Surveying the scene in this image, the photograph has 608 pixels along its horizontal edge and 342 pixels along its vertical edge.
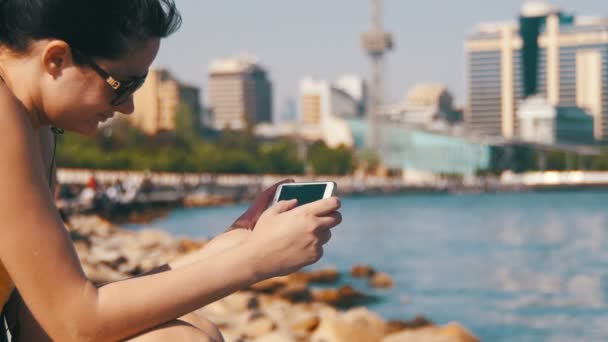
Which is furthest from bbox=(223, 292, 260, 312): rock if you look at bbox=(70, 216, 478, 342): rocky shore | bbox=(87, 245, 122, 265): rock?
bbox=(87, 245, 122, 265): rock

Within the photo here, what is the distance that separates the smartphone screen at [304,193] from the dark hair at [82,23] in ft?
1.06

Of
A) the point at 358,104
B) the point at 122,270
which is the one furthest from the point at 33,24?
the point at 358,104

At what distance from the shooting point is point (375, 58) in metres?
99.3

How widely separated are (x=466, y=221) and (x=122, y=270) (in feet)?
102

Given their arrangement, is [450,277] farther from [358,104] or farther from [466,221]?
[358,104]

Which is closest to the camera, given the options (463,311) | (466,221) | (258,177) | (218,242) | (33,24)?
(33,24)

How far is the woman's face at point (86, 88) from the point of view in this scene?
130 centimetres

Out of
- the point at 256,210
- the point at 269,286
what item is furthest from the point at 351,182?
the point at 256,210

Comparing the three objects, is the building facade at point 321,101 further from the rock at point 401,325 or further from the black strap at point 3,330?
the black strap at point 3,330

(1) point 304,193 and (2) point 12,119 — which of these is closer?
(2) point 12,119

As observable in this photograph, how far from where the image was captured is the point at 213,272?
1344 millimetres

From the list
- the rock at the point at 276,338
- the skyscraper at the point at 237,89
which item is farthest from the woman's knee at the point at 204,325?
the skyscraper at the point at 237,89

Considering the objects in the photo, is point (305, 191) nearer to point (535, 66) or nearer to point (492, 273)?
point (492, 273)

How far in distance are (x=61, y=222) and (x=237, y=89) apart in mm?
156628
